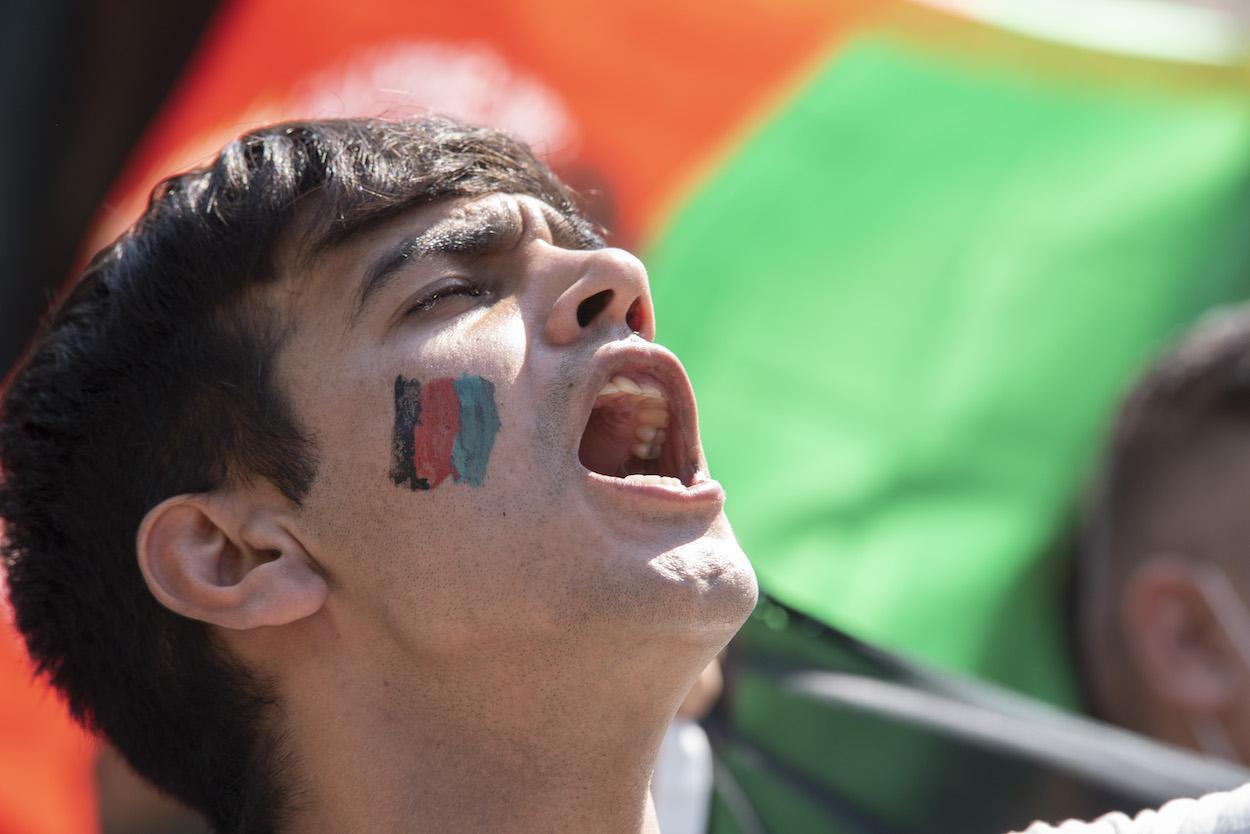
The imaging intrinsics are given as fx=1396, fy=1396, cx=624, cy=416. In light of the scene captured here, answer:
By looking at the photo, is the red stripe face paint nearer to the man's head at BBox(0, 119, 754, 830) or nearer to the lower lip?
the man's head at BBox(0, 119, 754, 830)

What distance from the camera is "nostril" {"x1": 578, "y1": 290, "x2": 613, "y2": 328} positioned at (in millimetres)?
2023

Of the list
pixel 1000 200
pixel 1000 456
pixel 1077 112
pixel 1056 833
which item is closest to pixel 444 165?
pixel 1056 833

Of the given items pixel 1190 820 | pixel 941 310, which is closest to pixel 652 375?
pixel 1190 820

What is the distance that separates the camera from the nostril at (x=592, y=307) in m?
2.02

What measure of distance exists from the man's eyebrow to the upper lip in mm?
246

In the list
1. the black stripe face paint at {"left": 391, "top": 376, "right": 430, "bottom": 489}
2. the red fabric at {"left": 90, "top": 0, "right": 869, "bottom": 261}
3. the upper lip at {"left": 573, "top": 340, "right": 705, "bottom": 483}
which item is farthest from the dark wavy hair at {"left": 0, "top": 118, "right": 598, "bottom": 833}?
the red fabric at {"left": 90, "top": 0, "right": 869, "bottom": 261}

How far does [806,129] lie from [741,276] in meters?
0.71

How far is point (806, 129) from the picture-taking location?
4969mm

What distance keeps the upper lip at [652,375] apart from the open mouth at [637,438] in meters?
0.01

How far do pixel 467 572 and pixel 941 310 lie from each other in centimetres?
296

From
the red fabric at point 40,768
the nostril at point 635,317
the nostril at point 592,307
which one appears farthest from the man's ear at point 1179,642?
the red fabric at point 40,768

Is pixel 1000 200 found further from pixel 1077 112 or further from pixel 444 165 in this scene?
pixel 444 165

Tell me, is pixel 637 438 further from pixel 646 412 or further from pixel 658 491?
pixel 658 491

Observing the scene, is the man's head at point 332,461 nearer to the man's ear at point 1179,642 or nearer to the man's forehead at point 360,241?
the man's forehead at point 360,241
